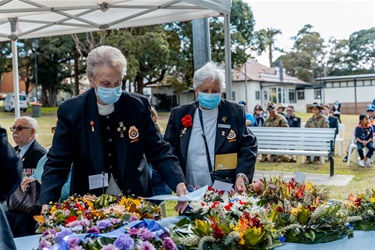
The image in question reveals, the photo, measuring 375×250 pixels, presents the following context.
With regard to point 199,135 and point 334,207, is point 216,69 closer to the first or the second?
point 199,135

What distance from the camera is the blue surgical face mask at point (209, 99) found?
3.39 metres

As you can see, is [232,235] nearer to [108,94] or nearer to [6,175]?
[6,175]

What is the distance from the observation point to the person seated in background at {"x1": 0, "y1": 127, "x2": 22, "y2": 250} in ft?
4.94

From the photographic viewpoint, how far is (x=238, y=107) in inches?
139

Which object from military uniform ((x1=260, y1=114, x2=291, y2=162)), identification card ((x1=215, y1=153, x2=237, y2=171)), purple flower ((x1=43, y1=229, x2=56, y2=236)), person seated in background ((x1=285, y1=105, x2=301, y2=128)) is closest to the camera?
purple flower ((x1=43, y1=229, x2=56, y2=236))

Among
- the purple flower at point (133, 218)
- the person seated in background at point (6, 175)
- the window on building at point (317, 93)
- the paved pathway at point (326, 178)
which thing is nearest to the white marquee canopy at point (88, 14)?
the purple flower at point (133, 218)

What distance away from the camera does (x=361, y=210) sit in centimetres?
250

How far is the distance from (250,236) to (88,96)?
4.36 feet

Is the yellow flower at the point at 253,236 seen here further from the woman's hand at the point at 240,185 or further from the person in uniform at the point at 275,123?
the person in uniform at the point at 275,123

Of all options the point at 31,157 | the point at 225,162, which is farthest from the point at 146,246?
the point at 31,157

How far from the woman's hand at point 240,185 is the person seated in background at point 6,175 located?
1684 millimetres

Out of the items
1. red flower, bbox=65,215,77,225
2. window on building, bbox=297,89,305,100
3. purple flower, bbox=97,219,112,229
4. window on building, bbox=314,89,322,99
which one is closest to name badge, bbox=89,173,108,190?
red flower, bbox=65,215,77,225

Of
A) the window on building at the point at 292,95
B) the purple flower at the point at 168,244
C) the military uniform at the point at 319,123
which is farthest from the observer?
the window on building at the point at 292,95

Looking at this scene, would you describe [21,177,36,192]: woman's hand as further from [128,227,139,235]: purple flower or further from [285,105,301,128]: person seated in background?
[285,105,301,128]: person seated in background
